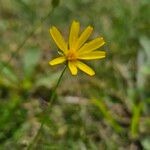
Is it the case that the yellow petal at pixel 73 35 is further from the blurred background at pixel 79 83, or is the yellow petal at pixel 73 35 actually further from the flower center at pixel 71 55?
the blurred background at pixel 79 83

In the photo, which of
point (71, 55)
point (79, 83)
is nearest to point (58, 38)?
point (71, 55)

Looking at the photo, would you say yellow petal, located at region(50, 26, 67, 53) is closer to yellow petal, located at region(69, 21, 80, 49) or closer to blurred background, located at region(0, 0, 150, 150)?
yellow petal, located at region(69, 21, 80, 49)

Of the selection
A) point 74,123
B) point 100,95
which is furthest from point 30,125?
point 100,95

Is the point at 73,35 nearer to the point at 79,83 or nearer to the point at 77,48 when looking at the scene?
the point at 77,48

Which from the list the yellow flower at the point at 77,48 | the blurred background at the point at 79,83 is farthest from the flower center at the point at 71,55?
the blurred background at the point at 79,83

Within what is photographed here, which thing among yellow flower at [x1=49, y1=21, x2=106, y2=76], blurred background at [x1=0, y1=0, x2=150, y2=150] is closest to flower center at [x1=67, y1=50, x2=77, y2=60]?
yellow flower at [x1=49, y1=21, x2=106, y2=76]

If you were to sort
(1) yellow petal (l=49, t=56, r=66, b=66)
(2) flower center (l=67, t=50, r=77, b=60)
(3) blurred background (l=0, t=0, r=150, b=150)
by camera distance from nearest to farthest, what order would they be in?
(1) yellow petal (l=49, t=56, r=66, b=66), (2) flower center (l=67, t=50, r=77, b=60), (3) blurred background (l=0, t=0, r=150, b=150)

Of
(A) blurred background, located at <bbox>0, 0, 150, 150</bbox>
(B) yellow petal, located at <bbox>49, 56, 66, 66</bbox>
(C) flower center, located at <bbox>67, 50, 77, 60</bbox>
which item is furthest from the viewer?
(A) blurred background, located at <bbox>0, 0, 150, 150</bbox>

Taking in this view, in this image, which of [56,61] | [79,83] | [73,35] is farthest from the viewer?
[79,83]
